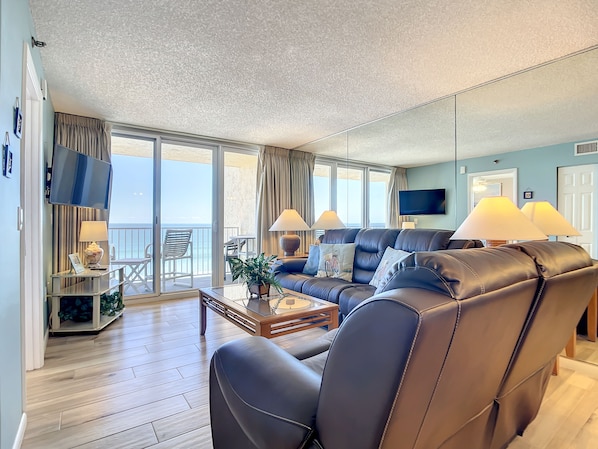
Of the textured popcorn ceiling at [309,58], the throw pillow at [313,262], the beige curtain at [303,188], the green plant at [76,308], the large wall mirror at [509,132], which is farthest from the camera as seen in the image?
the beige curtain at [303,188]

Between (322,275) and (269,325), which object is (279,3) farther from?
(322,275)

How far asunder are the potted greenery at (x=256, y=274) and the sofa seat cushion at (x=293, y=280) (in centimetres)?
80

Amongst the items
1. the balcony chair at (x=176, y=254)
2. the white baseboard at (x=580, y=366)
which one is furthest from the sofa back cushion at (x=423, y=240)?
the balcony chair at (x=176, y=254)

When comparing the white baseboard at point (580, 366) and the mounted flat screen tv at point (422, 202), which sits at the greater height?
the mounted flat screen tv at point (422, 202)

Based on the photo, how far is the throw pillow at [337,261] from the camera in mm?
3471

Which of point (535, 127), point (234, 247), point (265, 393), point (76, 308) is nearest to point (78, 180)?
point (76, 308)

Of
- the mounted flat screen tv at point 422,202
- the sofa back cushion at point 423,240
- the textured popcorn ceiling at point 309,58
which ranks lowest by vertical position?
the sofa back cushion at point 423,240

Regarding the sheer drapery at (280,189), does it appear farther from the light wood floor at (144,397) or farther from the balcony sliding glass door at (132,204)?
the light wood floor at (144,397)

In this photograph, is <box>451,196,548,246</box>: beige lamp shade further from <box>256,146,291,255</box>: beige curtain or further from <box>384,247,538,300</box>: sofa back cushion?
<box>256,146,291,255</box>: beige curtain

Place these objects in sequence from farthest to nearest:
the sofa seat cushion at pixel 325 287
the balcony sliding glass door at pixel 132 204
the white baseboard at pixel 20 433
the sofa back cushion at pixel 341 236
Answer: the balcony sliding glass door at pixel 132 204 → the sofa back cushion at pixel 341 236 → the sofa seat cushion at pixel 325 287 → the white baseboard at pixel 20 433

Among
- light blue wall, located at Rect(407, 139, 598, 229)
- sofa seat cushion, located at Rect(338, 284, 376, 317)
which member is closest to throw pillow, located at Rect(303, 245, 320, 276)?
sofa seat cushion, located at Rect(338, 284, 376, 317)

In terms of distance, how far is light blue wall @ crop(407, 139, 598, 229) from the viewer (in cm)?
264

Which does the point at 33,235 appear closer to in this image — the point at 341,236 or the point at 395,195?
the point at 341,236

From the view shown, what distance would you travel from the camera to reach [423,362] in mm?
684
